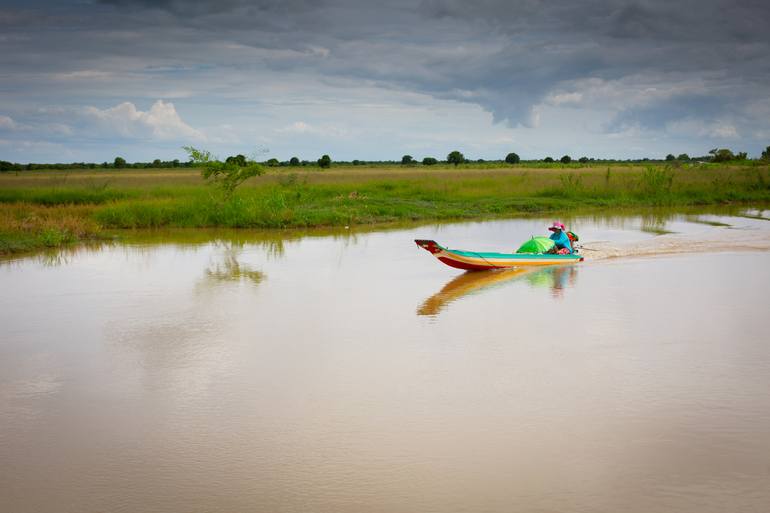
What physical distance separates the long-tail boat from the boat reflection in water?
134 mm

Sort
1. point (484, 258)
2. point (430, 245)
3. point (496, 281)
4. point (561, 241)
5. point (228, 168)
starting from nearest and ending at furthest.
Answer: point (430, 245), point (496, 281), point (484, 258), point (561, 241), point (228, 168)

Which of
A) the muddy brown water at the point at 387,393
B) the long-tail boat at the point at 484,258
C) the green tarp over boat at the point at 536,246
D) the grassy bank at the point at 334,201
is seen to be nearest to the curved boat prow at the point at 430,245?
the long-tail boat at the point at 484,258

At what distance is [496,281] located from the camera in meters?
12.4

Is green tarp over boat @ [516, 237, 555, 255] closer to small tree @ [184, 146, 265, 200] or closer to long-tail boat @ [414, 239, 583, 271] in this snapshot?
long-tail boat @ [414, 239, 583, 271]

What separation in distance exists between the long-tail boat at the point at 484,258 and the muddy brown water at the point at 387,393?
0.84 feet

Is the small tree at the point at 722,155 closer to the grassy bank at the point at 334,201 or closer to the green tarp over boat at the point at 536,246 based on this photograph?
the grassy bank at the point at 334,201

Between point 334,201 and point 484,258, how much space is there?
39.9ft

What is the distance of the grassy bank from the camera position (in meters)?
19.4

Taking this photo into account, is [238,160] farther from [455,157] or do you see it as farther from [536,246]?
[455,157]

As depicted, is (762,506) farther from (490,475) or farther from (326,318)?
(326,318)

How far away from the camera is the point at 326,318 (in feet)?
31.9

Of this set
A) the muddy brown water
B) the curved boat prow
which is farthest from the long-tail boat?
the muddy brown water

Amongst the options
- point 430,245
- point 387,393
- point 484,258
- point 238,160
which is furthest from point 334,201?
point 387,393

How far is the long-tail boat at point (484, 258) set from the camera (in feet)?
41.4
